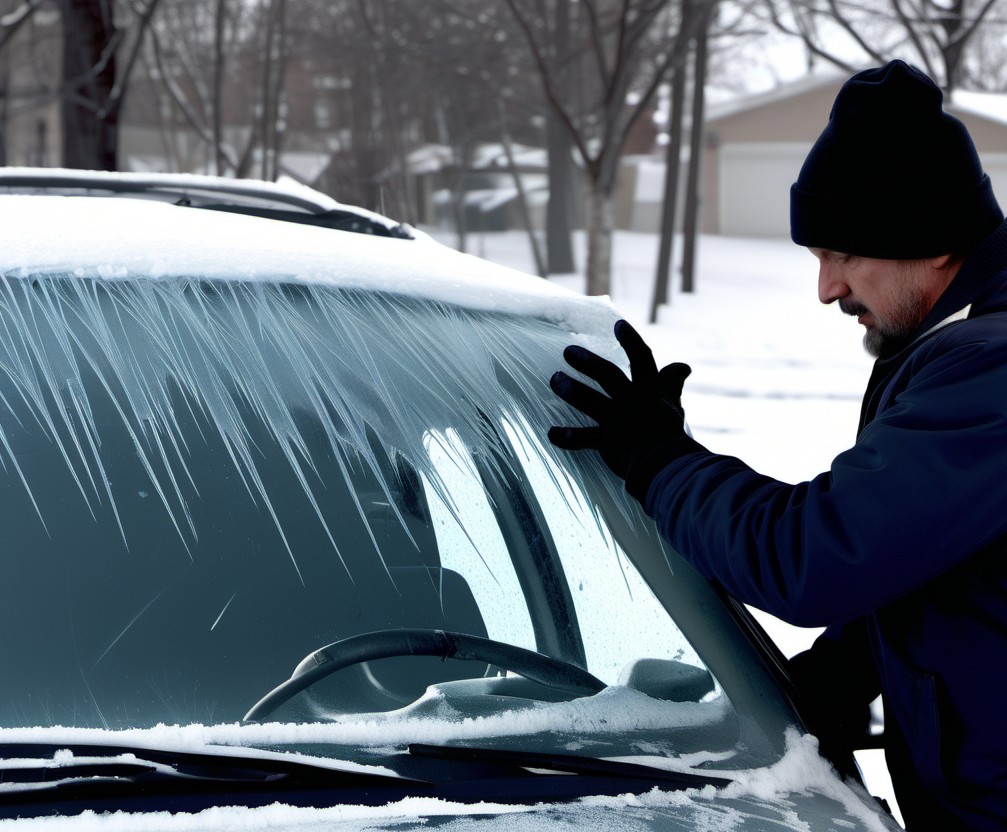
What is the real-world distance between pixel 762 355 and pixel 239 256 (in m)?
12.3

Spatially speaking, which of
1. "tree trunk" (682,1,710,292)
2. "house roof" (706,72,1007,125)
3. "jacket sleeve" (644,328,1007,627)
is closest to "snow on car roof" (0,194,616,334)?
"jacket sleeve" (644,328,1007,627)

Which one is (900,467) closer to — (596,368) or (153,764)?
(596,368)

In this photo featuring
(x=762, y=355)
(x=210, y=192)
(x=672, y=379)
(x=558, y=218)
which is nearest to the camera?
(x=672, y=379)

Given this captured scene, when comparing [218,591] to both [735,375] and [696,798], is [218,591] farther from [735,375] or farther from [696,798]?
[735,375]

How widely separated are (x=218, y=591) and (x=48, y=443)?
28 centimetres

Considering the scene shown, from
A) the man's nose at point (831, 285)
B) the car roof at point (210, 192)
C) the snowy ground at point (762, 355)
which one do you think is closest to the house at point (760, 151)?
the snowy ground at point (762, 355)

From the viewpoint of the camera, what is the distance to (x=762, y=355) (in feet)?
44.1

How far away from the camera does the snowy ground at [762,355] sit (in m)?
7.77

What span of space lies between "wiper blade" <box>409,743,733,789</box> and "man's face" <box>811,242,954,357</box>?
67cm

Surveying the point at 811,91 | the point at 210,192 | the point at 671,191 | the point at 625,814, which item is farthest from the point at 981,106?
the point at 625,814

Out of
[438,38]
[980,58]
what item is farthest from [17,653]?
[980,58]

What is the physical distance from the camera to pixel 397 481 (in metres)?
1.57

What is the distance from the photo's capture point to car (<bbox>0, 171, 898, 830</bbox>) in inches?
52.5

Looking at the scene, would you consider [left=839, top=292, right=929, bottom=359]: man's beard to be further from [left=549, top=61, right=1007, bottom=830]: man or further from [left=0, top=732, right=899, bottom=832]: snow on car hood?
[left=0, top=732, right=899, bottom=832]: snow on car hood
